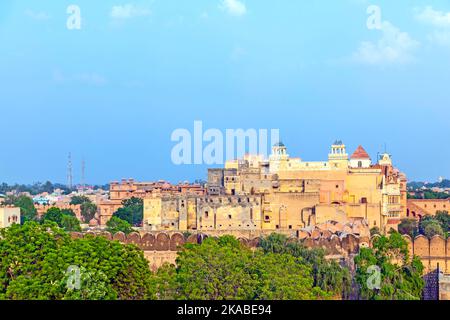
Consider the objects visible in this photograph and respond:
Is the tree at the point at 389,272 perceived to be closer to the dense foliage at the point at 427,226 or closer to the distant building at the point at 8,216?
the dense foliage at the point at 427,226

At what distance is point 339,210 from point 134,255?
32009mm

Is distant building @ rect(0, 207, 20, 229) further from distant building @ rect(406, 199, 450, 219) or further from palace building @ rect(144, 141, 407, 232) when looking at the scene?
distant building @ rect(406, 199, 450, 219)

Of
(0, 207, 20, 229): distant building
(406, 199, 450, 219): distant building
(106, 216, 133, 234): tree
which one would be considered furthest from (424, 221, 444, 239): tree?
(0, 207, 20, 229): distant building

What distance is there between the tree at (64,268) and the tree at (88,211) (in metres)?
58.0

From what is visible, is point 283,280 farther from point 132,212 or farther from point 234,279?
point 132,212

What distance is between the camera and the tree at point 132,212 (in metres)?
86.1

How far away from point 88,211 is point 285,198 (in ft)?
102

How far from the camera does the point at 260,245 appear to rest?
179ft

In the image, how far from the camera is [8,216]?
7000 cm

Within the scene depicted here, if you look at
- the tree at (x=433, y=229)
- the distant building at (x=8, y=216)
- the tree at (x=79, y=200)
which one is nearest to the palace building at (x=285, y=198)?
the tree at (x=433, y=229)

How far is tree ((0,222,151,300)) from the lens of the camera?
3403 centimetres

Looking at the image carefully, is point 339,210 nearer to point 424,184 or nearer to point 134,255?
point 134,255
